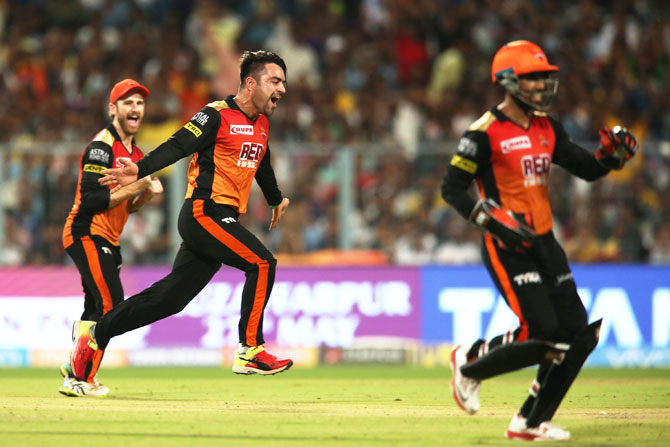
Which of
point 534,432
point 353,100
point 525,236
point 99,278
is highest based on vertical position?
point 353,100

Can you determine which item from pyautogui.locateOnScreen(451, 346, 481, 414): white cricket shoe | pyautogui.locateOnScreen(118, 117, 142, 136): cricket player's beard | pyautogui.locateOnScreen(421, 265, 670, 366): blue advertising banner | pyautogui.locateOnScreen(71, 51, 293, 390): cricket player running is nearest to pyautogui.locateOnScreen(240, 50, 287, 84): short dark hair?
pyautogui.locateOnScreen(71, 51, 293, 390): cricket player running

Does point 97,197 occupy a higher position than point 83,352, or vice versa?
point 97,197

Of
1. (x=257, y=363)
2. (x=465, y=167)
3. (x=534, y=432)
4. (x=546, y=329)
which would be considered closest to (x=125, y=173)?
(x=257, y=363)

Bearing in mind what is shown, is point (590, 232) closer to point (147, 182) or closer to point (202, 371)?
point (202, 371)

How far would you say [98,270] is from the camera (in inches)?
353

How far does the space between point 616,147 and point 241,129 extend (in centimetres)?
288

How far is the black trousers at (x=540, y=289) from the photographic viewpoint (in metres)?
6.55

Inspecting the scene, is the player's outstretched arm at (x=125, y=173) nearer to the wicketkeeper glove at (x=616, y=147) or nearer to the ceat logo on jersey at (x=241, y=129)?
the ceat logo on jersey at (x=241, y=129)

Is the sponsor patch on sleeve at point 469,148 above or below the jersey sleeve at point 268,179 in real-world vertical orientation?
above

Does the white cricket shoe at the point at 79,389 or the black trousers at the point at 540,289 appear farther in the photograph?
the white cricket shoe at the point at 79,389

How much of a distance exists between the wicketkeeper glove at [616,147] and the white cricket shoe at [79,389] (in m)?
4.39

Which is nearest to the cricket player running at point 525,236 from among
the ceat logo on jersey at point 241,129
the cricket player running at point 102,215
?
the ceat logo on jersey at point 241,129

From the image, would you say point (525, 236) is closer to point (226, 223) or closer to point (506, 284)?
point (506, 284)

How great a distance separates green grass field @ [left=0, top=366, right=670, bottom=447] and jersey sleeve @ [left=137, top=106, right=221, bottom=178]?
1.75m
